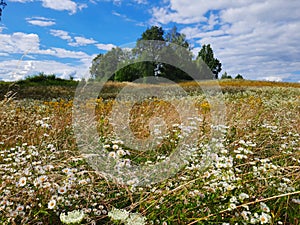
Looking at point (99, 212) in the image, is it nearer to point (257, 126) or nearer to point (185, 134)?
point (185, 134)

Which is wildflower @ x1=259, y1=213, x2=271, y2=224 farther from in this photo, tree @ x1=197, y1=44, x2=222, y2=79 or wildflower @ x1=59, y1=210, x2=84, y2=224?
tree @ x1=197, y1=44, x2=222, y2=79

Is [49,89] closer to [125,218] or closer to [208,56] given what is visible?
[125,218]

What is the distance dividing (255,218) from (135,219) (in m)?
0.94

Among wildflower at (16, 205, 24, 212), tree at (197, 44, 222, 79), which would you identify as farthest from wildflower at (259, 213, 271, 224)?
tree at (197, 44, 222, 79)

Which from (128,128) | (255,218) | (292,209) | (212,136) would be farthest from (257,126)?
(255,218)

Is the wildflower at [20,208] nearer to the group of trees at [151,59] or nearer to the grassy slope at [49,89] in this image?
the group of trees at [151,59]

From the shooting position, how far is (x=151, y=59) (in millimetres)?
21281

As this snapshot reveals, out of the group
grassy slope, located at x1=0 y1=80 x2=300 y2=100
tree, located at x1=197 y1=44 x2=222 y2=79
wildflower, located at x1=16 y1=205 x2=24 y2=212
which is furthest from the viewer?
tree, located at x1=197 y1=44 x2=222 y2=79

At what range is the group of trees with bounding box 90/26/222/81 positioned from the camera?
17.8m

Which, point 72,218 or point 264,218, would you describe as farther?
point 264,218

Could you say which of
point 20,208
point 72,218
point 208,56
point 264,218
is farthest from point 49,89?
point 208,56

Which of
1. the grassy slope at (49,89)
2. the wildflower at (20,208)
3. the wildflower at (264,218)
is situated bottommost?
the wildflower at (20,208)

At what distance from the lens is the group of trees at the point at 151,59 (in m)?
17.8

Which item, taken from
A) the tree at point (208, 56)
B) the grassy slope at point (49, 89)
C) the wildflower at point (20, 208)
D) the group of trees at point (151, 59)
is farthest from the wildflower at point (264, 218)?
the tree at point (208, 56)
